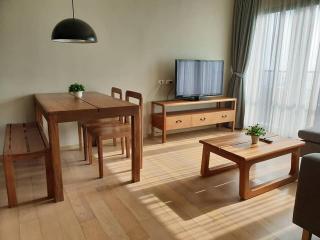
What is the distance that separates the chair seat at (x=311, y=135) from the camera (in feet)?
9.23

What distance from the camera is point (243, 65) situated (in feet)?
14.8

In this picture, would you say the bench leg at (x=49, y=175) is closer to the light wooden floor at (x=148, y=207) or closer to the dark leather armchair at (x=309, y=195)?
the light wooden floor at (x=148, y=207)

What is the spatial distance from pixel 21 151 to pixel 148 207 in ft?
3.80

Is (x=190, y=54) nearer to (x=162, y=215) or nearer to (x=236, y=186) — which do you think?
(x=236, y=186)

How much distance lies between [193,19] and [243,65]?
3.88 feet

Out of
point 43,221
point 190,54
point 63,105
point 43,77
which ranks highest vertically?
point 190,54

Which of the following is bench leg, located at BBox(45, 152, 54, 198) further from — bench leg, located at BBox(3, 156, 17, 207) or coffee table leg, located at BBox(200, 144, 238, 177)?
coffee table leg, located at BBox(200, 144, 238, 177)

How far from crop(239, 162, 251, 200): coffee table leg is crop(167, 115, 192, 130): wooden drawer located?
1.79 meters

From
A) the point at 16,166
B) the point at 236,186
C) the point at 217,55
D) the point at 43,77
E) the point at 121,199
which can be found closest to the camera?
the point at 121,199

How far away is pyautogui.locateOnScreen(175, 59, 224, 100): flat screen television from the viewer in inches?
160

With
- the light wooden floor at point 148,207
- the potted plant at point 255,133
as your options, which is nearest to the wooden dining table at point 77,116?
the light wooden floor at point 148,207

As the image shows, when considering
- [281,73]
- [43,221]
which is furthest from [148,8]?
[43,221]

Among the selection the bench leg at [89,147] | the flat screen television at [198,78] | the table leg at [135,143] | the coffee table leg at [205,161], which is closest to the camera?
the table leg at [135,143]

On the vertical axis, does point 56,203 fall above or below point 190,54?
below
